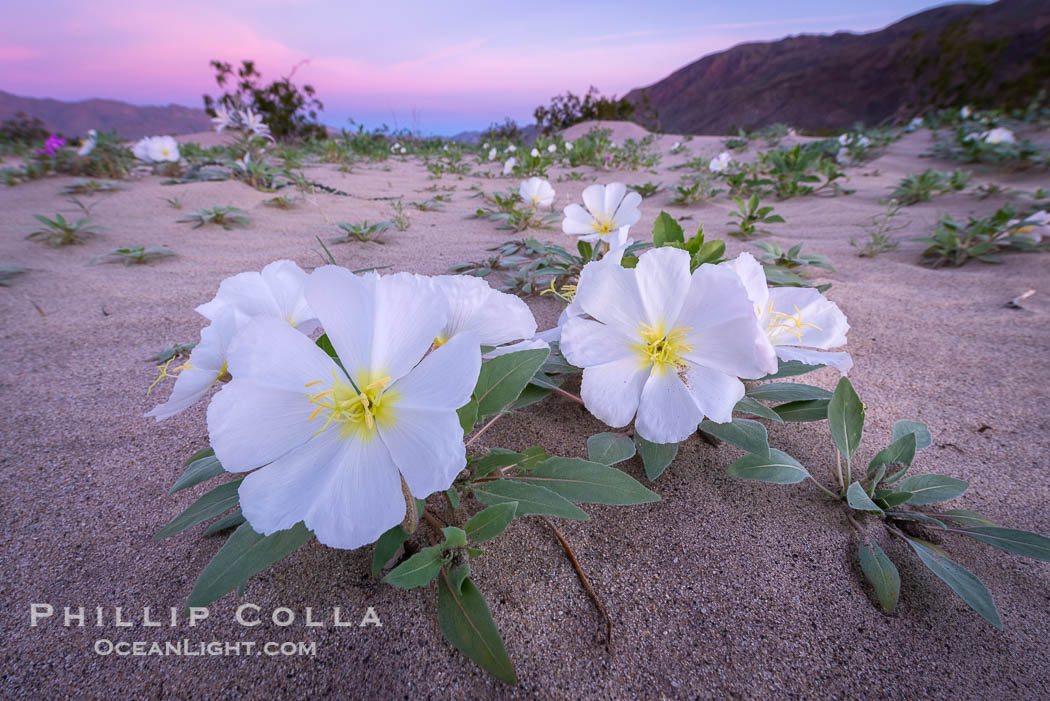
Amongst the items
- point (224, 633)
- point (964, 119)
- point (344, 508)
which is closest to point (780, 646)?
point (344, 508)

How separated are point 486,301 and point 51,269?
3459 millimetres

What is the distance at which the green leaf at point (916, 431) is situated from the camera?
1190mm

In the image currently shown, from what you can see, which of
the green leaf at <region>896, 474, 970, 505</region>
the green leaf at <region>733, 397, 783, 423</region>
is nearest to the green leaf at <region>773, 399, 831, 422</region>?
the green leaf at <region>733, 397, 783, 423</region>

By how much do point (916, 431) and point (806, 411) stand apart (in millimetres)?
302

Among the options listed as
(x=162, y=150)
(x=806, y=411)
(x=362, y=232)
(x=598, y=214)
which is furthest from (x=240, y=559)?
(x=162, y=150)

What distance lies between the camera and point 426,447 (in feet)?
2.11

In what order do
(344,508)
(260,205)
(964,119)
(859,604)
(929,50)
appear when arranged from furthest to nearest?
(929,50) < (964,119) < (260,205) < (859,604) < (344,508)

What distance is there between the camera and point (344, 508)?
64 cm

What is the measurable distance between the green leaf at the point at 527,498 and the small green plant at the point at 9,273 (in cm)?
327

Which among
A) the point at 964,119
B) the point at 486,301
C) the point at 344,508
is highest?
the point at 964,119

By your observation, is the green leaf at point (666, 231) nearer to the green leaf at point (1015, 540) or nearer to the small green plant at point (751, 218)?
the green leaf at point (1015, 540)

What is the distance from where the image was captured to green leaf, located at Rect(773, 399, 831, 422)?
1.20 meters

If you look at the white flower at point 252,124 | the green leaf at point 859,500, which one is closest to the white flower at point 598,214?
the green leaf at point 859,500

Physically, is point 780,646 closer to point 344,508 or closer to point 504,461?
point 504,461
